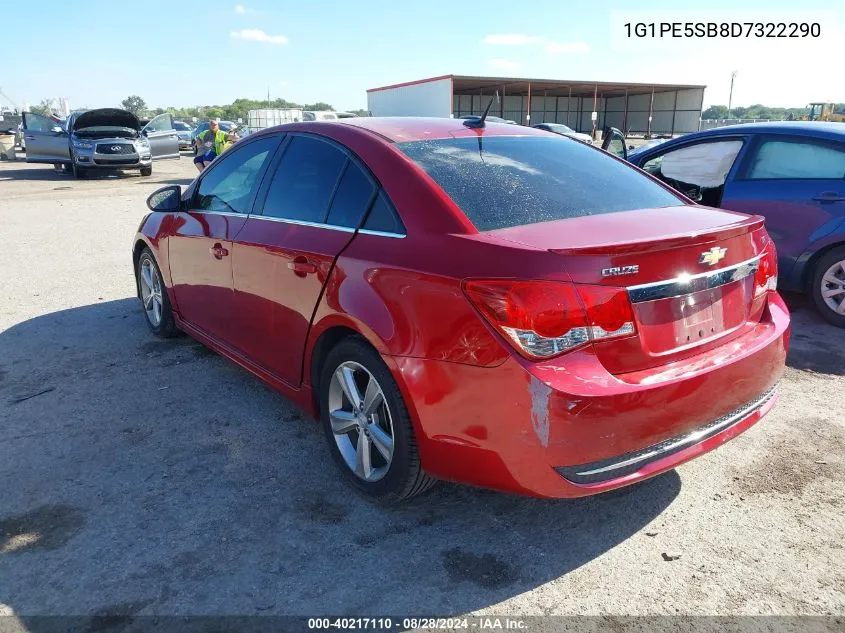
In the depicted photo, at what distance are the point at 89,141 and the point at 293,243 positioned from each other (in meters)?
19.8

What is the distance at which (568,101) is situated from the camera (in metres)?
54.3

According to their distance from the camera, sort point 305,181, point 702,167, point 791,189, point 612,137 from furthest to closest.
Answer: point 612,137, point 702,167, point 791,189, point 305,181

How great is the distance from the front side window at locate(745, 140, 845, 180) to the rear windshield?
115 inches

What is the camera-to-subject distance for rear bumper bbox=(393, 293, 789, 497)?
221 centimetres

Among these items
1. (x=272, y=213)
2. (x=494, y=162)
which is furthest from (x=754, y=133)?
(x=272, y=213)

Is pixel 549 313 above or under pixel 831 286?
above

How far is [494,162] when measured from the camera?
3.08 m

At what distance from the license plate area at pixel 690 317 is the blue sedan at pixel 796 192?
3319mm

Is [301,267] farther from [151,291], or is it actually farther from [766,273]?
[151,291]

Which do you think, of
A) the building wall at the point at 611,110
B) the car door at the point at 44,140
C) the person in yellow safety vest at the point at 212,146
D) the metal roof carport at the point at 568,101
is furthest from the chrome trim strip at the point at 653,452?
the building wall at the point at 611,110

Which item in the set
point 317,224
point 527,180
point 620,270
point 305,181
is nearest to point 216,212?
point 305,181

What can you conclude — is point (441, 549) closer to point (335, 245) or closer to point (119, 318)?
point (335, 245)

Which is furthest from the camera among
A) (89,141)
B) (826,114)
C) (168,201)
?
(826,114)

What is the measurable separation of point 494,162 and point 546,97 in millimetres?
54220
